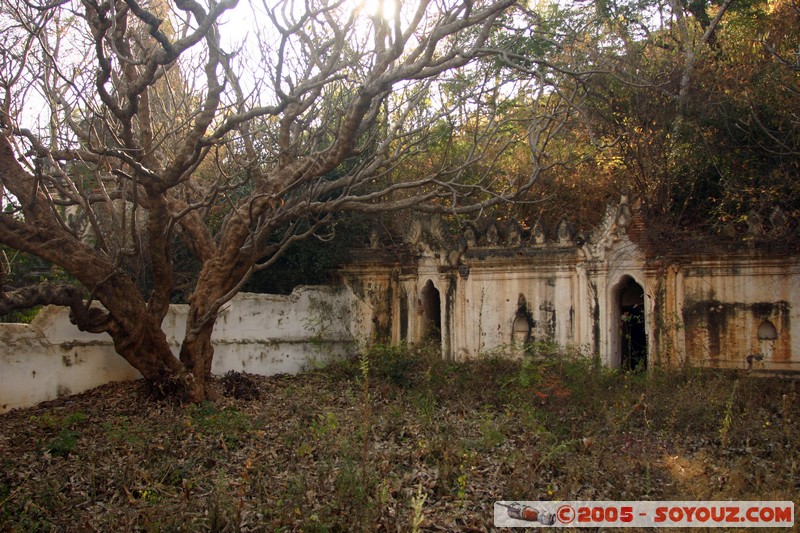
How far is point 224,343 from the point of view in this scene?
36.3 feet

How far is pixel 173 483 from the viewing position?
6.19m

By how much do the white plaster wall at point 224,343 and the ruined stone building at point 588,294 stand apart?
26.0 inches

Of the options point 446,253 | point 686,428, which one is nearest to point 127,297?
point 446,253

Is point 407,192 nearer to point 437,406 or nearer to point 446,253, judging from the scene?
point 446,253

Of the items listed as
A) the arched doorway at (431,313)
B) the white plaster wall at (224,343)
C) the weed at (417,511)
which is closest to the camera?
the weed at (417,511)

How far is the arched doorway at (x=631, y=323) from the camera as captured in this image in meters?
10.9

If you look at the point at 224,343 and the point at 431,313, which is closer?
the point at 224,343

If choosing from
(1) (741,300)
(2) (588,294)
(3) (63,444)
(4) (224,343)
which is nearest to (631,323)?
(2) (588,294)

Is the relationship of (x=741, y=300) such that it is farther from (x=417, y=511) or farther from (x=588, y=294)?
(x=417, y=511)

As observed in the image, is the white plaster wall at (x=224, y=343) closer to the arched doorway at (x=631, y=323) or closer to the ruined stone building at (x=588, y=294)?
the ruined stone building at (x=588, y=294)

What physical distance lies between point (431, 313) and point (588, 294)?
302 cm

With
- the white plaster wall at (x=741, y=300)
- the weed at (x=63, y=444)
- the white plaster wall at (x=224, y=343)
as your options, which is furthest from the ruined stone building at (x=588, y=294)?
the weed at (x=63, y=444)

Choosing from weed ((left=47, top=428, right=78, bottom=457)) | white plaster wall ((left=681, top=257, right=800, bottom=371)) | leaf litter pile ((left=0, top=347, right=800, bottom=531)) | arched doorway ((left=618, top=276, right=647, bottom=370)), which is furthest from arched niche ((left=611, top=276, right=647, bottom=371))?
weed ((left=47, top=428, right=78, bottom=457))

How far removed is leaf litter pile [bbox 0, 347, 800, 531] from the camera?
5.51 m
